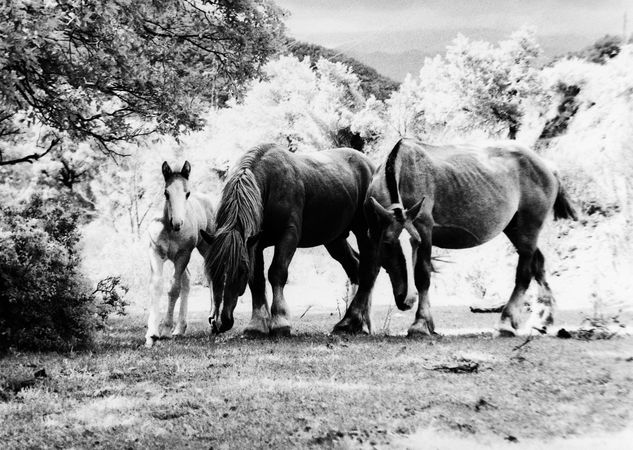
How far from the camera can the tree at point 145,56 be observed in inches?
424

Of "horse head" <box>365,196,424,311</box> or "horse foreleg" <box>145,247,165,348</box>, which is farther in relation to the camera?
"horse foreleg" <box>145,247,165,348</box>

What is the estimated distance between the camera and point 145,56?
13266mm

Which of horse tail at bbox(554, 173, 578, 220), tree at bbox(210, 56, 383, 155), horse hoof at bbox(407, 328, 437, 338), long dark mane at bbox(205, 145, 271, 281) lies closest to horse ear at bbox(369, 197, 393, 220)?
long dark mane at bbox(205, 145, 271, 281)

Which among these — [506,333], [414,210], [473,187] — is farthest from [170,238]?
[506,333]

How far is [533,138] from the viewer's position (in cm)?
2539

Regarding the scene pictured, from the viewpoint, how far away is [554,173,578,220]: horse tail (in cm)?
1132

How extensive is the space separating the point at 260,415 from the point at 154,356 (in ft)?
11.3

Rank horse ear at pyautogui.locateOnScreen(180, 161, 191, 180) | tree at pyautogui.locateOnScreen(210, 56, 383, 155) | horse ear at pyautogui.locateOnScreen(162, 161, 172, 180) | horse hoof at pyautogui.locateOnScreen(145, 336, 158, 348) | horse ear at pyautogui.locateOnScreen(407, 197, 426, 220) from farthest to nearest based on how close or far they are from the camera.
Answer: tree at pyautogui.locateOnScreen(210, 56, 383, 155)
horse ear at pyautogui.locateOnScreen(180, 161, 191, 180)
horse ear at pyautogui.locateOnScreen(162, 161, 172, 180)
horse hoof at pyautogui.locateOnScreen(145, 336, 158, 348)
horse ear at pyautogui.locateOnScreen(407, 197, 426, 220)

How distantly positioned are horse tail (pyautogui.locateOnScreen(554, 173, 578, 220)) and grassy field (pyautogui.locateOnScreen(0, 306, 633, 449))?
305 centimetres

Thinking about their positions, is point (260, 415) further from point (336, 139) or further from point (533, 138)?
point (336, 139)

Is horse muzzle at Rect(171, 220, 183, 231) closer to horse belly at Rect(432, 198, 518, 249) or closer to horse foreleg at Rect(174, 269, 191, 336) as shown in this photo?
horse foreleg at Rect(174, 269, 191, 336)

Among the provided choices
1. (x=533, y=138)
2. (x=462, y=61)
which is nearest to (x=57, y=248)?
(x=533, y=138)

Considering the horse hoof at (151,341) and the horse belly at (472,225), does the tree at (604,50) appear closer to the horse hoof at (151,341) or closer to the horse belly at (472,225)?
the horse belly at (472,225)

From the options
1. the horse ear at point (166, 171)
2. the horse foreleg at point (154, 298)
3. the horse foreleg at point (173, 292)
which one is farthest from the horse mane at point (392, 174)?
the horse foreleg at point (154, 298)
